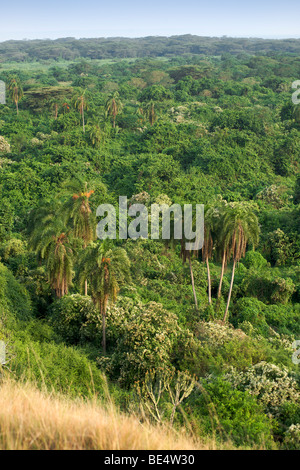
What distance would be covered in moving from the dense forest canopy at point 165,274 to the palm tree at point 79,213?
2.4 inches

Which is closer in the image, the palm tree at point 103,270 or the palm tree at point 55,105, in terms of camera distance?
the palm tree at point 103,270

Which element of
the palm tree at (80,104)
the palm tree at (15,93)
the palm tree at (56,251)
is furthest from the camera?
the palm tree at (15,93)

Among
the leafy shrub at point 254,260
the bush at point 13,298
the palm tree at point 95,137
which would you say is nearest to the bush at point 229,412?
the bush at point 13,298

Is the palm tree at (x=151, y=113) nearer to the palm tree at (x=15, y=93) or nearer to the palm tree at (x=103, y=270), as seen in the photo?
the palm tree at (x=15, y=93)

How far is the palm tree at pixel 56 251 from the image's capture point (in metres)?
18.8

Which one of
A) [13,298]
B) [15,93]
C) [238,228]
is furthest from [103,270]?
[15,93]

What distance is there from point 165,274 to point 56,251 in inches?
331

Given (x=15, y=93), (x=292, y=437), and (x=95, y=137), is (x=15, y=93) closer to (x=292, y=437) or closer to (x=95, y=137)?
(x=95, y=137)

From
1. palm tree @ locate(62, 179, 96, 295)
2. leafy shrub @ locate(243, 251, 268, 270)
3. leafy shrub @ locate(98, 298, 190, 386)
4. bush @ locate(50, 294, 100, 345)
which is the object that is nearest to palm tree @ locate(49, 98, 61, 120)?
leafy shrub @ locate(243, 251, 268, 270)

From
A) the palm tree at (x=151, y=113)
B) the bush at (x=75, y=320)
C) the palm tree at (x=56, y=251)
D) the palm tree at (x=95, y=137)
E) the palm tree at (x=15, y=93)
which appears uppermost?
the palm tree at (x=15, y=93)

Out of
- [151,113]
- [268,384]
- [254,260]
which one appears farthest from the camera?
[151,113]

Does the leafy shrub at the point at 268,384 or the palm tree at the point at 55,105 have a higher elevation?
the palm tree at the point at 55,105

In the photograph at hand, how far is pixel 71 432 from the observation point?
5.93 meters

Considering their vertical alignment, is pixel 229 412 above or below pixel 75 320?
above
